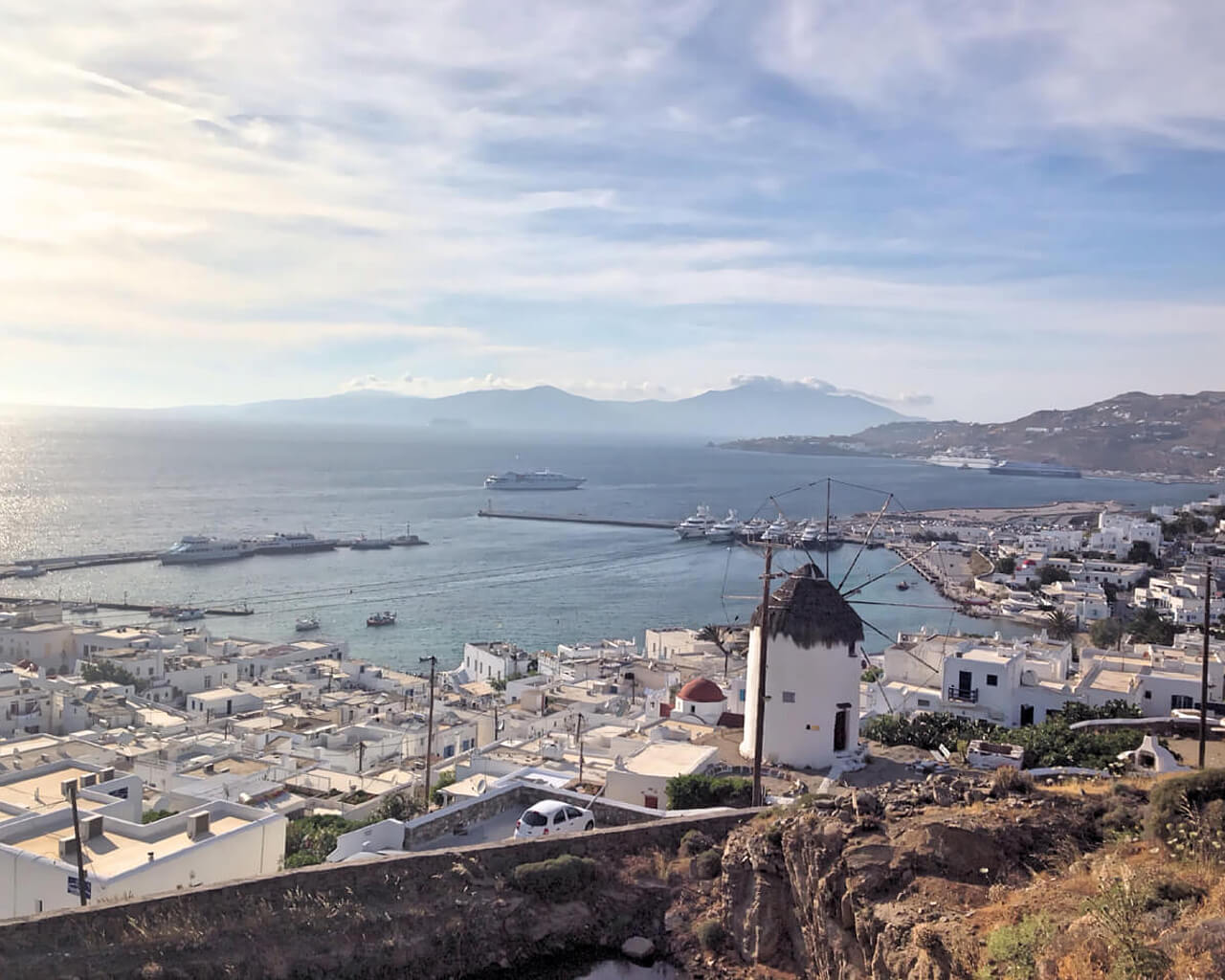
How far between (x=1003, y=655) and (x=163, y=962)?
1448cm

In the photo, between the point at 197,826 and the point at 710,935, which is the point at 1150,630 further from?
the point at 197,826

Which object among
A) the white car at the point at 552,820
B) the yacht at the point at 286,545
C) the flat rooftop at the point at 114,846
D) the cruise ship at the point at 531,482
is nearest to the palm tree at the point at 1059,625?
the white car at the point at 552,820

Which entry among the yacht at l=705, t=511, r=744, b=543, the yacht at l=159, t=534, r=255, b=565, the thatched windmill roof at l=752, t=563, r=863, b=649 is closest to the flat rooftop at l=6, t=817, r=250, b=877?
the thatched windmill roof at l=752, t=563, r=863, b=649

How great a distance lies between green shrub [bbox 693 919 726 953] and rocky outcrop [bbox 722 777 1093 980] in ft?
0.21

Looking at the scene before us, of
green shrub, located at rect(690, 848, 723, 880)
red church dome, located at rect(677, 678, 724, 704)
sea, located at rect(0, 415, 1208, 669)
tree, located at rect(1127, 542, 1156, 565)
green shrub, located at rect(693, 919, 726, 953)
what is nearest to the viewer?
green shrub, located at rect(693, 919, 726, 953)

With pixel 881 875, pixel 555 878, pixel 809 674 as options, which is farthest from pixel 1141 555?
pixel 881 875

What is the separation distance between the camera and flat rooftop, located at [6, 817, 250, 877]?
7543 millimetres

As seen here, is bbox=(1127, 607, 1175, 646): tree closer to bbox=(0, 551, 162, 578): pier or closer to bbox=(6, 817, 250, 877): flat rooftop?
bbox=(6, 817, 250, 877): flat rooftop

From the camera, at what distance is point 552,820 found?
7.08 meters

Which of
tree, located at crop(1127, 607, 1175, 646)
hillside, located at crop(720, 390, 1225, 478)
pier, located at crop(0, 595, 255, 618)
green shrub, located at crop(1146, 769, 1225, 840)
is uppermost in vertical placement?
Answer: hillside, located at crop(720, 390, 1225, 478)

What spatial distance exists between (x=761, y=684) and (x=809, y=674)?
0.76 metres

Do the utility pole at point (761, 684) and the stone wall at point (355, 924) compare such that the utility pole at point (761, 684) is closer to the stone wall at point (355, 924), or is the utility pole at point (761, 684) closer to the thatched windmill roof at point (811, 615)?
the thatched windmill roof at point (811, 615)

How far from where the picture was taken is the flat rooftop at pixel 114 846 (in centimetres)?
754

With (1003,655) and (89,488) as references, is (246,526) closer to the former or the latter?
(89,488)
